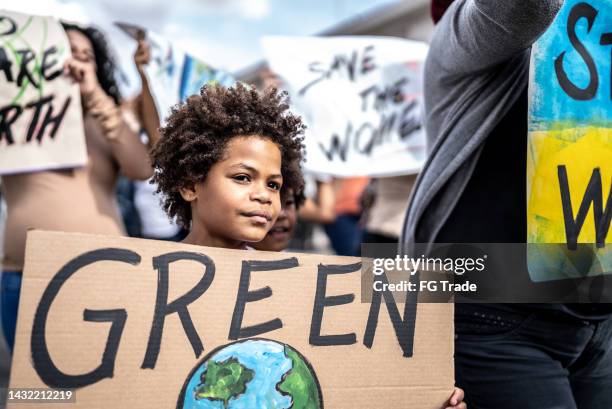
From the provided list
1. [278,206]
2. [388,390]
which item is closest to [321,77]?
[278,206]

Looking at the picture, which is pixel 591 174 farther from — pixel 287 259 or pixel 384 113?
pixel 384 113

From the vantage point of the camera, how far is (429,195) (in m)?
1.56

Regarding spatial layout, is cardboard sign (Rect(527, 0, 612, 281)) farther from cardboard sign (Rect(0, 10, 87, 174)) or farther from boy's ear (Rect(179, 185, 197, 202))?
cardboard sign (Rect(0, 10, 87, 174))

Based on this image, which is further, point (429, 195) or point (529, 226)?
point (429, 195)

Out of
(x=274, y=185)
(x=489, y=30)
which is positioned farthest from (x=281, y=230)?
(x=489, y=30)

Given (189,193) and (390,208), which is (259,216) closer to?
(189,193)

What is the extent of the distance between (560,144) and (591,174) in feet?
0.31

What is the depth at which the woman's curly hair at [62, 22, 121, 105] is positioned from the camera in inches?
101

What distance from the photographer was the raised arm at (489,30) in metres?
1.28

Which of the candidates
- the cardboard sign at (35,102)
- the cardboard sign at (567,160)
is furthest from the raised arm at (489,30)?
the cardboard sign at (35,102)

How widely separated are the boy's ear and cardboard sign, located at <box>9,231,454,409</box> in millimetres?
385

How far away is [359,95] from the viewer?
10.1ft

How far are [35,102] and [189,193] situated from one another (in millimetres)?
966

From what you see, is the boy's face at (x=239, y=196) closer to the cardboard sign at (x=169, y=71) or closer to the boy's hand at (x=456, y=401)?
the boy's hand at (x=456, y=401)
